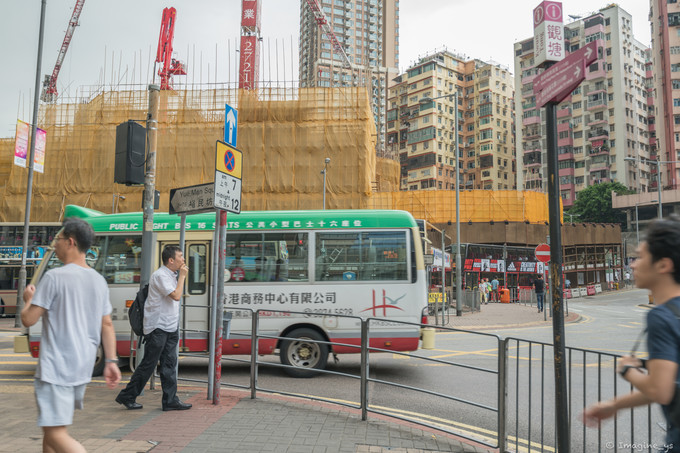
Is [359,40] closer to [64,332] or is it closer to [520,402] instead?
[520,402]

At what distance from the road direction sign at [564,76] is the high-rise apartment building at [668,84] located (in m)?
75.1

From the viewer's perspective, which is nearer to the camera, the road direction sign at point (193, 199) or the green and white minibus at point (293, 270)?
the road direction sign at point (193, 199)

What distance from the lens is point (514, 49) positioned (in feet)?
294

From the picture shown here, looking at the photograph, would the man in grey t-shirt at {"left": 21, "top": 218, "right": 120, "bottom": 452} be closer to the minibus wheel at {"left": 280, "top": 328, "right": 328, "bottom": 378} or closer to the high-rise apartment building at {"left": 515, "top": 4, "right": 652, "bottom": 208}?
the minibus wheel at {"left": 280, "top": 328, "right": 328, "bottom": 378}

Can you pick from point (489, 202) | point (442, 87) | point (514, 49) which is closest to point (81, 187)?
point (489, 202)

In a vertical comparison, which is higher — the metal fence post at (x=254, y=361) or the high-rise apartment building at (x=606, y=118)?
the high-rise apartment building at (x=606, y=118)

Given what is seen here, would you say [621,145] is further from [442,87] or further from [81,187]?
[81,187]

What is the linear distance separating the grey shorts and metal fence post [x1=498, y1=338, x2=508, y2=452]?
3.40 m

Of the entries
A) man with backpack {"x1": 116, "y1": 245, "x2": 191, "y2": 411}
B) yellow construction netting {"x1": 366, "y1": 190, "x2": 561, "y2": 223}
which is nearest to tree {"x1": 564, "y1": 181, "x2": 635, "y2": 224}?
yellow construction netting {"x1": 366, "y1": 190, "x2": 561, "y2": 223}

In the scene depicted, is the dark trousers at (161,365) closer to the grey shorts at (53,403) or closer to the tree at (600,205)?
the grey shorts at (53,403)

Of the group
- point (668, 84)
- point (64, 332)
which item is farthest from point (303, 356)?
point (668, 84)

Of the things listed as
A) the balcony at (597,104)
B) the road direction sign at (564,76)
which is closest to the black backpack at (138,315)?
the road direction sign at (564,76)

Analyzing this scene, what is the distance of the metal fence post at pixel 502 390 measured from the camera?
4719mm

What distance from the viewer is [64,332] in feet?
10.2
